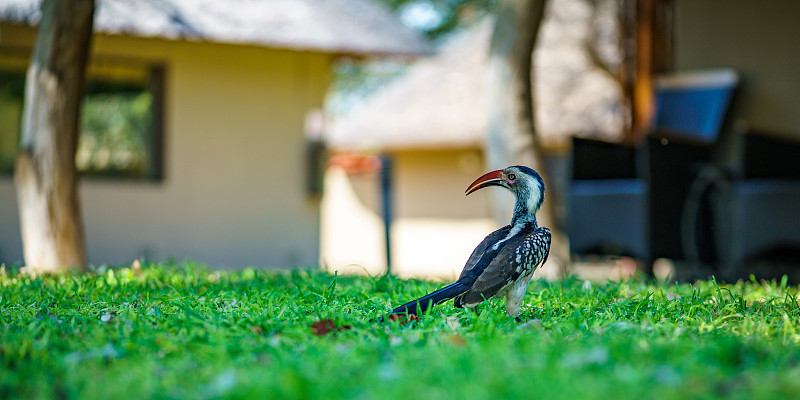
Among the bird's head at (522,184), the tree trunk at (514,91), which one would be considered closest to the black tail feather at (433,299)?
the bird's head at (522,184)

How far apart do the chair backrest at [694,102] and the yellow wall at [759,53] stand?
0.46ft

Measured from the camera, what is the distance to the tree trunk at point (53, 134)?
6367 millimetres

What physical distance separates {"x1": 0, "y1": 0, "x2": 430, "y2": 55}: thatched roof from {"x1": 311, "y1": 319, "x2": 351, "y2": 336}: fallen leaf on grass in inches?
249

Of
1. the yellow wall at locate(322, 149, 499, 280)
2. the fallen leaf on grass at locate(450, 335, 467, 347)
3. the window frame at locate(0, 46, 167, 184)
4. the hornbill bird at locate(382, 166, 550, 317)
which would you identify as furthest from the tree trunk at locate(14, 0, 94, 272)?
the yellow wall at locate(322, 149, 499, 280)

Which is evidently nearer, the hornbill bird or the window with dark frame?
the hornbill bird

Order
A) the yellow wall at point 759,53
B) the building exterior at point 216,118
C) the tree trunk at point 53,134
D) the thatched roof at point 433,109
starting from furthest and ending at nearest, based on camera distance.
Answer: the thatched roof at point 433,109, the building exterior at point 216,118, the yellow wall at point 759,53, the tree trunk at point 53,134

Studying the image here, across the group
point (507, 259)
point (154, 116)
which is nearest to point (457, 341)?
point (507, 259)

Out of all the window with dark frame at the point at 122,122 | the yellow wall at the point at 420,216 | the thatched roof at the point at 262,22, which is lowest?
the yellow wall at the point at 420,216

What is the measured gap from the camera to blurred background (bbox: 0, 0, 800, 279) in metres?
7.68

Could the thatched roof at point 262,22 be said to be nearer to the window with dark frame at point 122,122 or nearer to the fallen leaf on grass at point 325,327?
the window with dark frame at point 122,122

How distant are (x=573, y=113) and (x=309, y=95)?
560 centimetres

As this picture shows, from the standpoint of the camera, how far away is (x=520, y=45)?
7.88 m

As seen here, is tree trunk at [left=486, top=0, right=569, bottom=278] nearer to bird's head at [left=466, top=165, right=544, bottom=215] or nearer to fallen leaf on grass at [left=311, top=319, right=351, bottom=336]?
bird's head at [left=466, top=165, right=544, bottom=215]

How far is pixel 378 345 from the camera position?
318 centimetres
